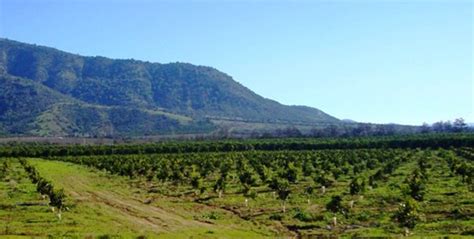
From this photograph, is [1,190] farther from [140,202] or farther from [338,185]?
[338,185]

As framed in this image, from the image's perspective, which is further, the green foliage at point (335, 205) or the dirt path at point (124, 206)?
the green foliage at point (335, 205)

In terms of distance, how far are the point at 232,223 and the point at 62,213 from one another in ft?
65.8

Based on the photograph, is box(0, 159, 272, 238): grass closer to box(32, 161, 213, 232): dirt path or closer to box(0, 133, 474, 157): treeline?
box(32, 161, 213, 232): dirt path

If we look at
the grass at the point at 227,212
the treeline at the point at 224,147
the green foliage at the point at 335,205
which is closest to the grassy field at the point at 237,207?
the grass at the point at 227,212

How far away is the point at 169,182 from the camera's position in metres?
99.6

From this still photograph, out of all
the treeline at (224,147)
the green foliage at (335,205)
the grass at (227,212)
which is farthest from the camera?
the treeline at (224,147)

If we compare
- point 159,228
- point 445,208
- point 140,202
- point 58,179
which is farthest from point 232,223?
point 58,179

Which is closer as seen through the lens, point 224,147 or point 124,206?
point 124,206

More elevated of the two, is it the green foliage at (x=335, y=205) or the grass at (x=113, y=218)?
the green foliage at (x=335, y=205)

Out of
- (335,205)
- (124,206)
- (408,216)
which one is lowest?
(124,206)

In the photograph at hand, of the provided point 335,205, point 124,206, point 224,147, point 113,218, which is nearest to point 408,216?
point 335,205

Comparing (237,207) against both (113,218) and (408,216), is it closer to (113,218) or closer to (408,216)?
(113,218)

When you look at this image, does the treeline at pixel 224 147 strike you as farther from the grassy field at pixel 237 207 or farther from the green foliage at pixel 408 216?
the green foliage at pixel 408 216

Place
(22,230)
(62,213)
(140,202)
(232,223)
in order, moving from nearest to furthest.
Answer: (22,230), (232,223), (62,213), (140,202)
